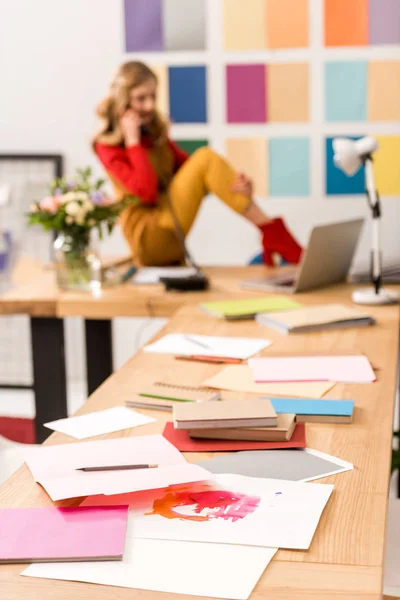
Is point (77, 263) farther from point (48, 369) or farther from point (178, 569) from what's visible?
point (178, 569)

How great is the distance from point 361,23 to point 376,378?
2.64 metres

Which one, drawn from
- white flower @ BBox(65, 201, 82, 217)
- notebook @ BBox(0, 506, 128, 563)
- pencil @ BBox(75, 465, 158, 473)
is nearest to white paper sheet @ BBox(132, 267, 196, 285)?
white flower @ BBox(65, 201, 82, 217)

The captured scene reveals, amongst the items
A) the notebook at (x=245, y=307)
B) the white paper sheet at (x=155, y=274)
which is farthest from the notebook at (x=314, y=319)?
the white paper sheet at (x=155, y=274)

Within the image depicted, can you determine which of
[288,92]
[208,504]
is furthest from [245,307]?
[288,92]

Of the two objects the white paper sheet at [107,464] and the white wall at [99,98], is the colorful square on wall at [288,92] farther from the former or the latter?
the white paper sheet at [107,464]

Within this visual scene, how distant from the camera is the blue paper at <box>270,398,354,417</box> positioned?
1.47m

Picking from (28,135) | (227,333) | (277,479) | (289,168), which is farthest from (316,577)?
(28,135)

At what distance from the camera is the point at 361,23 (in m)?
3.95

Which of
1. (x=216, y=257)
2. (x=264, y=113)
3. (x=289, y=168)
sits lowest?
(x=216, y=257)

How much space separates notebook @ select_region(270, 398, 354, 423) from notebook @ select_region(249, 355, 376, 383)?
18 cm

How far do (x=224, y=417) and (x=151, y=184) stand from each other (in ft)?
6.77

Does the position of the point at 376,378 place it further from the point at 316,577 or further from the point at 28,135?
the point at 28,135

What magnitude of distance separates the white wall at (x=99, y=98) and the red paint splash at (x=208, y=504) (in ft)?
10.0

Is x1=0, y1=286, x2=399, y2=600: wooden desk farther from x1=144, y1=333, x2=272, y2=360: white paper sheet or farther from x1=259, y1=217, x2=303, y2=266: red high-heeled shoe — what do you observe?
x1=259, y1=217, x2=303, y2=266: red high-heeled shoe
